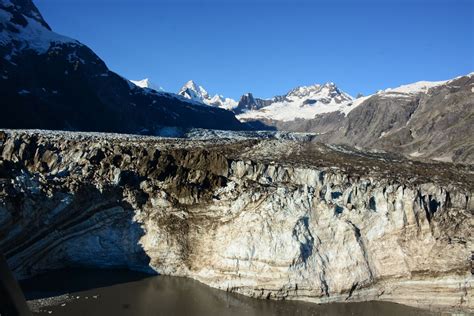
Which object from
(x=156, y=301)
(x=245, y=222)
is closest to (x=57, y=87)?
(x=245, y=222)

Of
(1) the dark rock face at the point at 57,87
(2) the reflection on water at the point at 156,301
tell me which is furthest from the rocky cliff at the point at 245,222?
(1) the dark rock face at the point at 57,87

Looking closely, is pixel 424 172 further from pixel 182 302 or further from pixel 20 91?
pixel 20 91

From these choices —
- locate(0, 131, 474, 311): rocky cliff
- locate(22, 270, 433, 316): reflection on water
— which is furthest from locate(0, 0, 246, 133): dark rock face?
locate(22, 270, 433, 316): reflection on water

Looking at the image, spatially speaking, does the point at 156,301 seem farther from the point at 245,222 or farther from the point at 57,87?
the point at 57,87

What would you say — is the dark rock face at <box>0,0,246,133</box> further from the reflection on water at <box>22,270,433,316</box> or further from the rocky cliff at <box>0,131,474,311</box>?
the reflection on water at <box>22,270,433,316</box>

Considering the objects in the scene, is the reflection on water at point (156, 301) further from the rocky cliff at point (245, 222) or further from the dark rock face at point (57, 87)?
the dark rock face at point (57, 87)

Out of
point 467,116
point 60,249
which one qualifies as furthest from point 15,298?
point 467,116

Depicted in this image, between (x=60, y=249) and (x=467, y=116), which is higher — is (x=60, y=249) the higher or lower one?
the lower one

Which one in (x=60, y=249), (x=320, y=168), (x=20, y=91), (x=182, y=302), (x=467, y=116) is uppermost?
(x=467, y=116)
